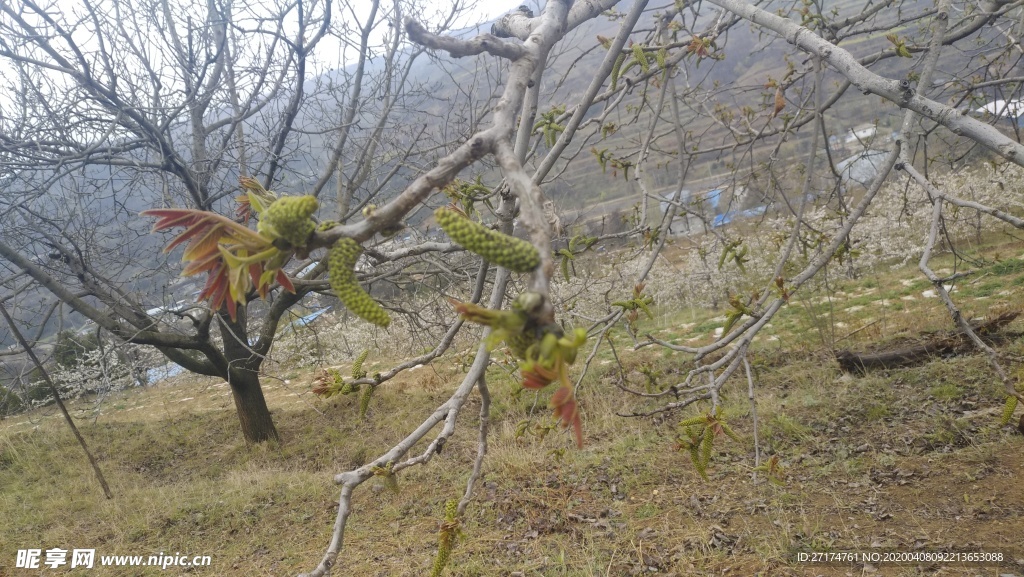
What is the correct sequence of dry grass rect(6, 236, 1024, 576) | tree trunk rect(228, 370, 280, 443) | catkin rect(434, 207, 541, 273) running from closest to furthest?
catkin rect(434, 207, 541, 273)
dry grass rect(6, 236, 1024, 576)
tree trunk rect(228, 370, 280, 443)

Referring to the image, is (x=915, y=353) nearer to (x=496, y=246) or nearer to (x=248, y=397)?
(x=496, y=246)

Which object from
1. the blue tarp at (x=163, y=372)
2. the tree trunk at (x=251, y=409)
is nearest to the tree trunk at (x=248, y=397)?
the tree trunk at (x=251, y=409)

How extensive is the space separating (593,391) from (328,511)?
335cm

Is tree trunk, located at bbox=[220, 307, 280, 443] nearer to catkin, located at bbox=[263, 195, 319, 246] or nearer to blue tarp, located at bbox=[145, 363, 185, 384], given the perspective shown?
blue tarp, located at bbox=[145, 363, 185, 384]

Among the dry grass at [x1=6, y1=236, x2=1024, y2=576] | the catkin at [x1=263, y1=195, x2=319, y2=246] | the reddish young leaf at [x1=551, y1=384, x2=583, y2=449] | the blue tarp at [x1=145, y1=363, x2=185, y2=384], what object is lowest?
the dry grass at [x1=6, y1=236, x2=1024, y2=576]

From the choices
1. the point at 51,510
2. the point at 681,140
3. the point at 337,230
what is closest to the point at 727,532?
the point at 681,140

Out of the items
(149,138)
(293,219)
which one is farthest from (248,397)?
(293,219)

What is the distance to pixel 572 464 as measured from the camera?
5082 millimetres

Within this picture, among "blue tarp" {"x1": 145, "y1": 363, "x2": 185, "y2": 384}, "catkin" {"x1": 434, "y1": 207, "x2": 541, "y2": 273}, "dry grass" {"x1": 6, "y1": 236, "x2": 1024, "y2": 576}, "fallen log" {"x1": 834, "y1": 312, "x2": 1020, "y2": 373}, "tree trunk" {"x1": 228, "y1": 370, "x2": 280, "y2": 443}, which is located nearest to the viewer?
"catkin" {"x1": 434, "y1": 207, "x2": 541, "y2": 273}

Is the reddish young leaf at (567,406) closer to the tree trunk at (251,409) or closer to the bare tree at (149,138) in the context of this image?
the bare tree at (149,138)

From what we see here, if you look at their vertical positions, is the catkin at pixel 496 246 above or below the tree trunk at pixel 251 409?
above

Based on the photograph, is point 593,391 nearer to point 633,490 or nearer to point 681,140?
point 633,490

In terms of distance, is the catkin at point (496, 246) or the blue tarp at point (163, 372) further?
the blue tarp at point (163, 372)

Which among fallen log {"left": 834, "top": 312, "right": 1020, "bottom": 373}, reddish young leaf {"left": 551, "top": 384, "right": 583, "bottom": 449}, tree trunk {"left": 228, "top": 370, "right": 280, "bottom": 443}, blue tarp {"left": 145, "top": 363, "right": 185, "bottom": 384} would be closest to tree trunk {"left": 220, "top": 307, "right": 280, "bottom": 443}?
tree trunk {"left": 228, "top": 370, "right": 280, "bottom": 443}
